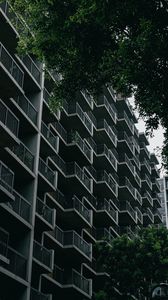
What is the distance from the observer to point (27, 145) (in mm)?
31969

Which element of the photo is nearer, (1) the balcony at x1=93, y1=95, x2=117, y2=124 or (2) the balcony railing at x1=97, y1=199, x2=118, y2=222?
(2) the balcony railing at x1=97, y1=199, x2=118, y2=222

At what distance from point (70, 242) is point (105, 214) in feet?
28.2

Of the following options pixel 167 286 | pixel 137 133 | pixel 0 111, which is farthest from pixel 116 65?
pixel 137 133

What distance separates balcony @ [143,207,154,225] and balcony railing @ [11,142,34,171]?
29.4 metres

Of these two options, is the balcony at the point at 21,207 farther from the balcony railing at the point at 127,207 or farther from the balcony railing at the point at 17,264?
the balcony railing at the point at 127,207

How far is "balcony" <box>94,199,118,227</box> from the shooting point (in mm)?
43525

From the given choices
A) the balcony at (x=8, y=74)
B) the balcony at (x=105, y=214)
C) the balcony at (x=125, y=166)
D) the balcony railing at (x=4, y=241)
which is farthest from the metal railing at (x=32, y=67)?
the balcony at (x=125, y=166)

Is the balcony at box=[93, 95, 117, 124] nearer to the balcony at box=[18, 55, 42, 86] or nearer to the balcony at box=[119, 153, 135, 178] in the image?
the balcony at box=[119, 153, 135, 178]

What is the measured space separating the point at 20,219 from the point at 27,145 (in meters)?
6.09

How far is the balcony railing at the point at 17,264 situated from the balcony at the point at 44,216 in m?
3.67

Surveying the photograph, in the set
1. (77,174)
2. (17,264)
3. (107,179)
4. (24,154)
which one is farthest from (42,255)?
(107,179)

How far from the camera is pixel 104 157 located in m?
45.3

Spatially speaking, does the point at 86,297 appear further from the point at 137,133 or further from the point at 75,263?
the point at 137,133

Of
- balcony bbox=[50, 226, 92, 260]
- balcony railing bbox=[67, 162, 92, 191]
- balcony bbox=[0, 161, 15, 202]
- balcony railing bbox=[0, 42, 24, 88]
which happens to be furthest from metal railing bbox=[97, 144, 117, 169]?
balcony bbox=[0, 161, 15, 202]
